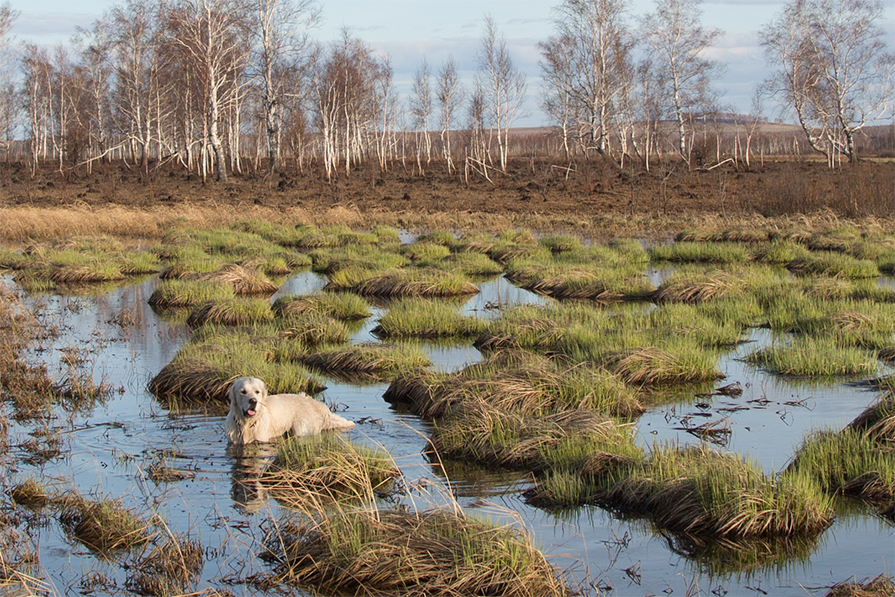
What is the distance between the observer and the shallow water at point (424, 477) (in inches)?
203

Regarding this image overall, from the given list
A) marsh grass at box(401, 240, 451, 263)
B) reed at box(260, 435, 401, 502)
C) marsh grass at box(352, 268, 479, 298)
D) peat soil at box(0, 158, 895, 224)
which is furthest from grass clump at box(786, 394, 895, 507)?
peat soil at box(0, 158, 895, 224)

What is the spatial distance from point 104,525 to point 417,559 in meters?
2.04

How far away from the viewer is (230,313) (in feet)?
43.0

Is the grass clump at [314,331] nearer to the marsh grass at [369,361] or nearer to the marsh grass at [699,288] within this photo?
the marsh grass at [369,361]

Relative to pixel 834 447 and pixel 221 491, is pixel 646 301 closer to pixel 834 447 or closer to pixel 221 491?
pixel 834 447

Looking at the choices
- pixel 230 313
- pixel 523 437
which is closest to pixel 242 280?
pixel 230 313

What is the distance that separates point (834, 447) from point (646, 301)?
8146 mm

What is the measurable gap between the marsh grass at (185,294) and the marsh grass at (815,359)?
27.2 feet

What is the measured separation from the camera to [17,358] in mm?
10570

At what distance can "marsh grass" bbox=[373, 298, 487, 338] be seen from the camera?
12219mm

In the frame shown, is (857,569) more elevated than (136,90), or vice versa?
(136,90)

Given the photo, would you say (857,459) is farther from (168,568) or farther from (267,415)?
(168,568)

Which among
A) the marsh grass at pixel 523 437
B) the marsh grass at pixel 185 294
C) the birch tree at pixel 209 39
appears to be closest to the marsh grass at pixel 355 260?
the marsh grass at pixel 185 294

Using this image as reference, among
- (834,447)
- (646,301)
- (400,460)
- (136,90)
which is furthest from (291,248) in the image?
(136,90)
